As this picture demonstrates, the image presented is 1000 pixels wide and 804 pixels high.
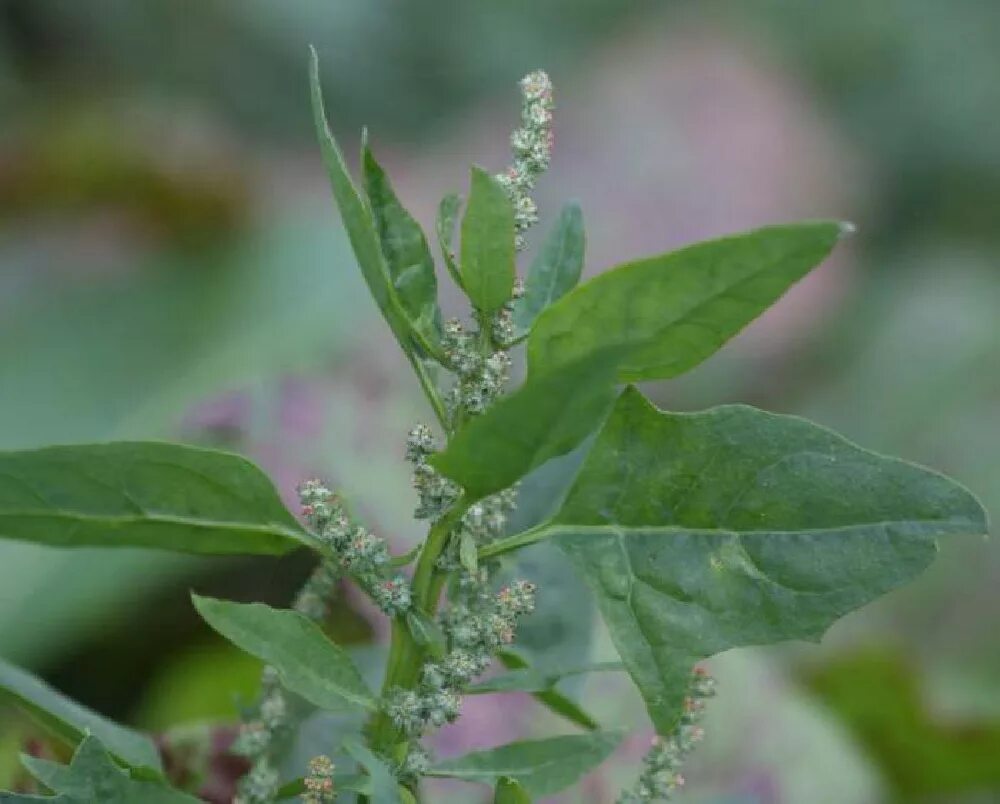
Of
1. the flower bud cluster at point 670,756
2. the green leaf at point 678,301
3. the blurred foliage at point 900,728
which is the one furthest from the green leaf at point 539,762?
the blurred foliage at point 900,728

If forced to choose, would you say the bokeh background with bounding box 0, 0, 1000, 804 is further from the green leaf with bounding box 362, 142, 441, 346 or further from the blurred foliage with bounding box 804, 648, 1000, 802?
the green leaf with bounding box 362, 142, 441, 346

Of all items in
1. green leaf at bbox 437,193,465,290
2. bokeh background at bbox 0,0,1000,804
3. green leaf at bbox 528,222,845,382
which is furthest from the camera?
bokeh background at bbox 0,0,1000,804

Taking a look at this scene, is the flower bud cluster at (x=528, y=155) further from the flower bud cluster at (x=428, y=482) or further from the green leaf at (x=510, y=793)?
the green leaf at (x=510, y=793)

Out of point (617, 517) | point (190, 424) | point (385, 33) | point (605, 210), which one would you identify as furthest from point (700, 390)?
point (617, 517)

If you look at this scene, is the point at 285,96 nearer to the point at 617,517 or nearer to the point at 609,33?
the point at 609,33

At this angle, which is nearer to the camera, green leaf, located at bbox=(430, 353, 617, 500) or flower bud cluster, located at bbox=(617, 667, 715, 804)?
green leaf, located at bbox=(430, 353, 617, 500)

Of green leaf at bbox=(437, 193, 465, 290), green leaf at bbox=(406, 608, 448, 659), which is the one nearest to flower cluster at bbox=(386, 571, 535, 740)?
green leaf at bbox=(406, 608, 448, 659)

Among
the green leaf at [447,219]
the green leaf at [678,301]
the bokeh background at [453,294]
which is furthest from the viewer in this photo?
the bokeh background at [453,294]
